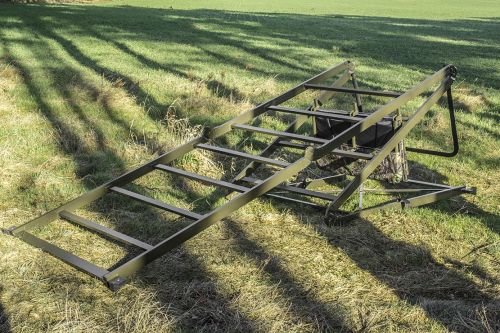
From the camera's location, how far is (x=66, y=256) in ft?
12.1

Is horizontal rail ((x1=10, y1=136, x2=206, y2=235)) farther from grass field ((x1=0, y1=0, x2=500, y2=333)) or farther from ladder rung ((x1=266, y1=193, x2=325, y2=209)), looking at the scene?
ladder rung ((x1=266, y1=193, x2=325, y2=209))

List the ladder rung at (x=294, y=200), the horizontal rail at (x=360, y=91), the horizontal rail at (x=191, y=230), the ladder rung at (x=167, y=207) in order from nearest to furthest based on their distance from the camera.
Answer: the horizontal rail at (x=191, y=230) → the ladder rung at (x=167, y=207) → the ladder rung at (x=294, y=200) → the horizontal rail at (x=360, y=91)

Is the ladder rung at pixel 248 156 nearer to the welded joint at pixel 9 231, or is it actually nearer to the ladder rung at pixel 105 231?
the ladder rung at pixel 105 231

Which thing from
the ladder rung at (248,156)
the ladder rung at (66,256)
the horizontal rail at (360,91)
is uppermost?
the horizontal rail at (360,91)

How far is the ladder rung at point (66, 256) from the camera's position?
346 cm

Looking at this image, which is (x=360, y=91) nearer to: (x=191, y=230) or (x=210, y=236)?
(x=210, y=236)

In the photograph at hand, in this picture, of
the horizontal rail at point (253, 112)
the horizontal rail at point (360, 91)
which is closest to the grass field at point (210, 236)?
the horizontal rail at point (253, 112)

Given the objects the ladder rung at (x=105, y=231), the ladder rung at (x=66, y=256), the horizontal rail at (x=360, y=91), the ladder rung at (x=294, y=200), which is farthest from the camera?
the horizontal rail at (x=360, y=91)

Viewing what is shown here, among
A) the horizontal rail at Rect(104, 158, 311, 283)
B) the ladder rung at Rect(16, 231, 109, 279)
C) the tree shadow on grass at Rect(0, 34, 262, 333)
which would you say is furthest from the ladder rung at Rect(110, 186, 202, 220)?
the ladder rung at Rect(16, 231, 109, 279)

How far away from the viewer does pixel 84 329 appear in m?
3.19

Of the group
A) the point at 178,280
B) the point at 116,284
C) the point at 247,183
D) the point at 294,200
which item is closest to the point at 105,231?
the point at 178,280

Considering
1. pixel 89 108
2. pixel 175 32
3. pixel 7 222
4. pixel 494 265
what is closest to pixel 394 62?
pixel 175 32

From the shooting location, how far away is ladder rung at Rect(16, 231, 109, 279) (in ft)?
11.3

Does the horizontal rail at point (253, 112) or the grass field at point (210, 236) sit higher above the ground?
the horizontal rail at point (253, 112)
